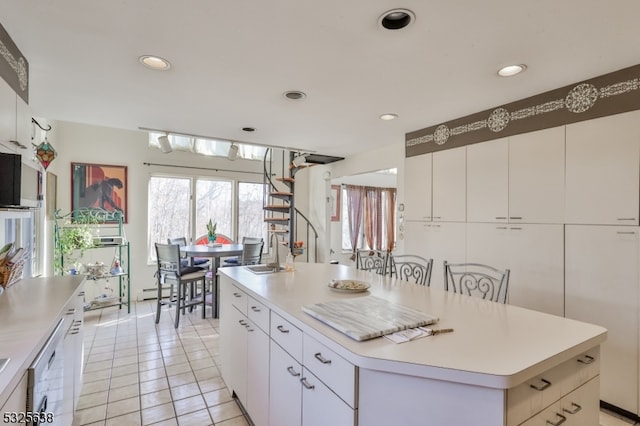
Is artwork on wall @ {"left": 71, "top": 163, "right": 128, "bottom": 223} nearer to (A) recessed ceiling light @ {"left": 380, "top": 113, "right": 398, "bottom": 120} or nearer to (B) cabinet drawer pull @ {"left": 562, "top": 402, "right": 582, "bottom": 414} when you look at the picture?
(A) recessed ceiling light @ {"left": 380, "top": 113, "right": 398, "bottom": 120}

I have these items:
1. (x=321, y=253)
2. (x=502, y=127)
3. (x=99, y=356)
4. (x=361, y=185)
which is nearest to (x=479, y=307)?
(x=502, y=127)

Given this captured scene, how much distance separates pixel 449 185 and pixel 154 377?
3319 millimetres

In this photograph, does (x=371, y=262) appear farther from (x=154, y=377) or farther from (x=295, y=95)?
(x=154, y=377)

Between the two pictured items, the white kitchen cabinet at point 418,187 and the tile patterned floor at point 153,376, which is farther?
the white kitchen cabinet at point 418,187

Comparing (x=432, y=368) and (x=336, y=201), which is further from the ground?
(x=336, y=201)

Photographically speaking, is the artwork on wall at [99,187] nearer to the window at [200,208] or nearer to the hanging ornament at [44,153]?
the window at [200,208]

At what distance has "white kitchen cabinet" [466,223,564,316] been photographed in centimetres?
247

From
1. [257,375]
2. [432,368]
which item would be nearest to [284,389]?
[257,375]

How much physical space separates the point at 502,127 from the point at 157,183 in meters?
4.86

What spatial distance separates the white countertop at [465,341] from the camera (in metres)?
0.97

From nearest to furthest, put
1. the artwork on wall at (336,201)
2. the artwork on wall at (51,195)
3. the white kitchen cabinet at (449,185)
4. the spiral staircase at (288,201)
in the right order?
1. the white kitchen cabinet at (449,185)
2. the artwork on wall at (51,195)
3. the spiral staircase at (288,201)
4. the artwork on wall at (336,201)

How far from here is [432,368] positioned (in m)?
0.98

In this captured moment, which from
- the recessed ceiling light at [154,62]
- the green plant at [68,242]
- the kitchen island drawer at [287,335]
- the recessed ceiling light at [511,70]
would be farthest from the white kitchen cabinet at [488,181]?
the green plant at [68,242]

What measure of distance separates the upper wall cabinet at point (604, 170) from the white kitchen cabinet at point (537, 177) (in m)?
0.07
